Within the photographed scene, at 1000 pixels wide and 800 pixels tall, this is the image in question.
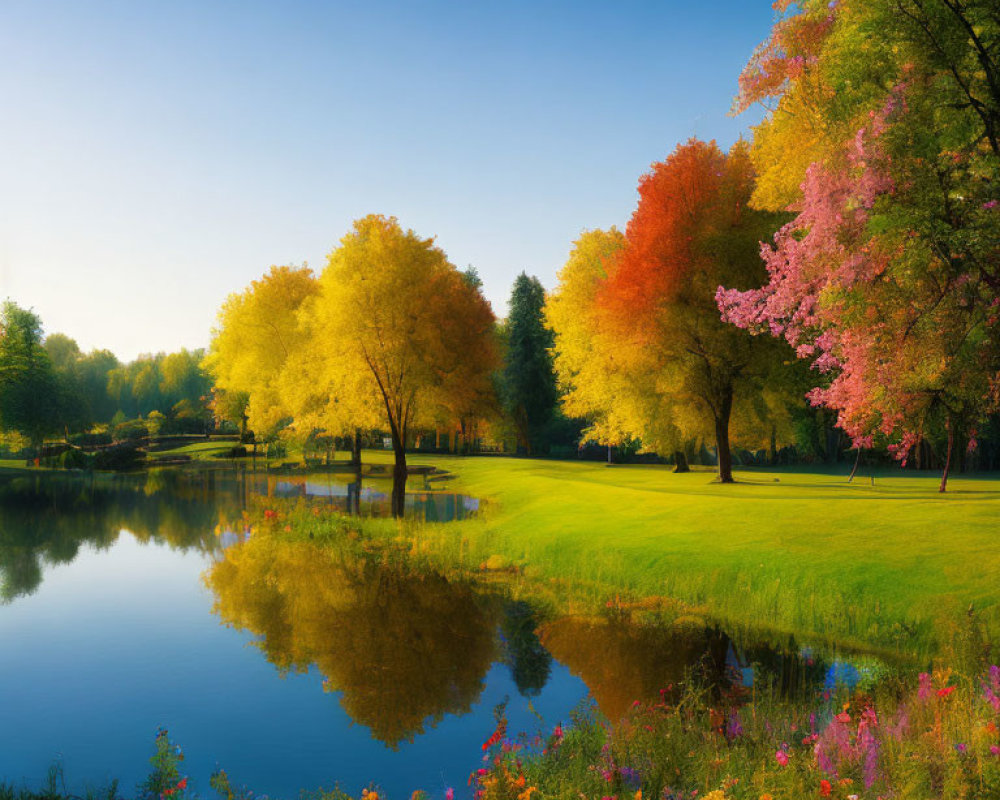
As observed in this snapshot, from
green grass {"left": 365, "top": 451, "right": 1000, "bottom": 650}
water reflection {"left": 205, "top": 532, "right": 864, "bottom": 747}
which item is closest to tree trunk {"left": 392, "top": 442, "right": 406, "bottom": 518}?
green grass {"left": 365, "top": 451, "right": 1000, "bottom": 650}

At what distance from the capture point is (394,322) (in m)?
28.0

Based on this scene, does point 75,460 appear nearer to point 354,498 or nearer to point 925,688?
point 354,498

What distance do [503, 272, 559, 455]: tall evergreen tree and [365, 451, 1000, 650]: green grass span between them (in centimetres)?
4363

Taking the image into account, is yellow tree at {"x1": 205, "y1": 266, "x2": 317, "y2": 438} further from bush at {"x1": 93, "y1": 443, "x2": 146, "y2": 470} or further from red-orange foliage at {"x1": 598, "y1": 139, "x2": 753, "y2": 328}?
red-orange foliage at {"x1": 598, "y1": 139, "x2": 753, "y2": 328}

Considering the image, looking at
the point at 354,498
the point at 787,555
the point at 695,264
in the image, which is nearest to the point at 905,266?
the point at 787,555

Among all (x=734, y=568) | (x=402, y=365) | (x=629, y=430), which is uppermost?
(x=402, y=365)

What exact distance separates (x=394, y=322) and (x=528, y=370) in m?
41.2

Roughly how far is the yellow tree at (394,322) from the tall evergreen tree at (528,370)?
3765cm

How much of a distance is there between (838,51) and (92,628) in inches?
782

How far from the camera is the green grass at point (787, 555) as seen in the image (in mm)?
12555

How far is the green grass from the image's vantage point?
41.2 feet

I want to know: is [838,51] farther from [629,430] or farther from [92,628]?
[629,430]

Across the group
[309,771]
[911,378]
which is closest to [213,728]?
[309,771]

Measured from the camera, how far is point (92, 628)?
14961 millimetres
